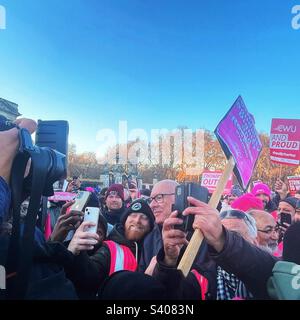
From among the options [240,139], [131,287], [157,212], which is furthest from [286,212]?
[131,287]

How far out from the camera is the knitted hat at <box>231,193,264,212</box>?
5.09 feet

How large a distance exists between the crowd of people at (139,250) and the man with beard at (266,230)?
0.32 metres

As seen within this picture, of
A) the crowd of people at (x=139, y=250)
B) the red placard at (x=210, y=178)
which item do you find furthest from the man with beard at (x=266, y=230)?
the red placard at (x=210, y=178)

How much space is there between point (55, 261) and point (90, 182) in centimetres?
29

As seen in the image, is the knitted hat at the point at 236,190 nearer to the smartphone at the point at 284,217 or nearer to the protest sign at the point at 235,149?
the protest sign at the point at 235,149

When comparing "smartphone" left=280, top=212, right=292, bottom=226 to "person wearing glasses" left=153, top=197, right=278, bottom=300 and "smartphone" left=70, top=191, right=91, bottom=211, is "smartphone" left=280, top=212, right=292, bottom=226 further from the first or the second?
"smartphone" left=70, top=191, right=91, bottom=211

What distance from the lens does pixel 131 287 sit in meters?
1.00

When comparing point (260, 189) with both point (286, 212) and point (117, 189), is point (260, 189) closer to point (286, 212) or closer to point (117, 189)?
point (286, 212)

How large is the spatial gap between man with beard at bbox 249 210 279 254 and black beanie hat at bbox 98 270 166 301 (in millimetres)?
711

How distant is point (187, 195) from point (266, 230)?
734 millimetres

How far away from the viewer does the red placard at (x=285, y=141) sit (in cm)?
117

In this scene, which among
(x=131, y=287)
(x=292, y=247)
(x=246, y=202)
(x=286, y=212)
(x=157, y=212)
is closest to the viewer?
(x=131, y=287)

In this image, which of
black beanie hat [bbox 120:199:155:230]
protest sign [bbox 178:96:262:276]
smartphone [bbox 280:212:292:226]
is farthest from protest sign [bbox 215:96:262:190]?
smartphone [bbox 280:212:292:226]
